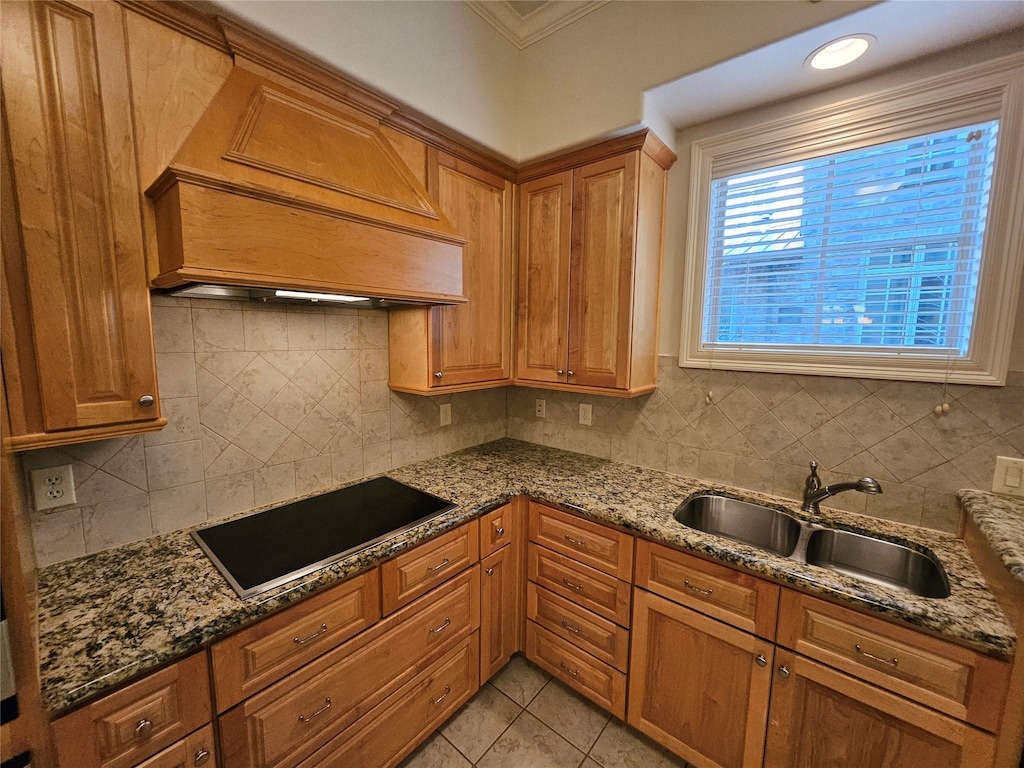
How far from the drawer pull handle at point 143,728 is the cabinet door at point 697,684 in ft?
4.52

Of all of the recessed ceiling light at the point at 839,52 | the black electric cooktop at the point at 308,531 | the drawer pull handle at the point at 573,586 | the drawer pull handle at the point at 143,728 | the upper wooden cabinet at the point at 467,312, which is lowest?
the drawer pull handle at the point at 573,586

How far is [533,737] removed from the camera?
1.62 meters

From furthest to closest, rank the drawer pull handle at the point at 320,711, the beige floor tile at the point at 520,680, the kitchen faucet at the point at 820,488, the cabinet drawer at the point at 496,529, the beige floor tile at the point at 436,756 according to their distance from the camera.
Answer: the beige floor tile at the point at 520,680 → the cabinet drawer at the point at 496,529 → the beige floor tile at the point at 436,756 → the kitchen faucet at the point at 820,488 → the drawer pull handle at the point at 320,711

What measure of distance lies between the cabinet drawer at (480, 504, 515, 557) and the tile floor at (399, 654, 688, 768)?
2.29 feet

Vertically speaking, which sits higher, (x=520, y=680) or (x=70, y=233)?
(x=70, y=233)

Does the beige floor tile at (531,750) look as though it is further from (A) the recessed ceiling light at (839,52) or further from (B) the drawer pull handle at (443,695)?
(A) the recessed ceiling light at (839,52)

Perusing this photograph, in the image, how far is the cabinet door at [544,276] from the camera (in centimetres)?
187

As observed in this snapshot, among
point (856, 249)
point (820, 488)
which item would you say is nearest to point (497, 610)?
point (820, 488)

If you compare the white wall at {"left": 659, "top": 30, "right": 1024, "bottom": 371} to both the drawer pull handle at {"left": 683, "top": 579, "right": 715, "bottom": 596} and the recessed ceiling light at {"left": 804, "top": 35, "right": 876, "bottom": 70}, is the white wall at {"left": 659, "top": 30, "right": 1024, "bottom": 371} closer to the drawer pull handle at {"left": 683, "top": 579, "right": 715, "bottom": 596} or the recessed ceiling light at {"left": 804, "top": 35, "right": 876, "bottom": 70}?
the recessed ceiling light at {"left": 804, "top": 35, "right": 876, "bottom": 70}

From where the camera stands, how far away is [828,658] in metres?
1.13

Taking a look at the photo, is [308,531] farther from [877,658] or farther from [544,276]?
[877,658]

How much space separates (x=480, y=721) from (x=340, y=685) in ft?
2.55

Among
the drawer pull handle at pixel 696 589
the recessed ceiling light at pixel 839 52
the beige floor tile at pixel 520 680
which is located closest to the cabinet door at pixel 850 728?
the drawer pull handle at pixel 696 589

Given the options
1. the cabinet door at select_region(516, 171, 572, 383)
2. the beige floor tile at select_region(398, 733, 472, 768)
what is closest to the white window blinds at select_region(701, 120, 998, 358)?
the cabinet door at select_region(516, 171, 572, 383)
